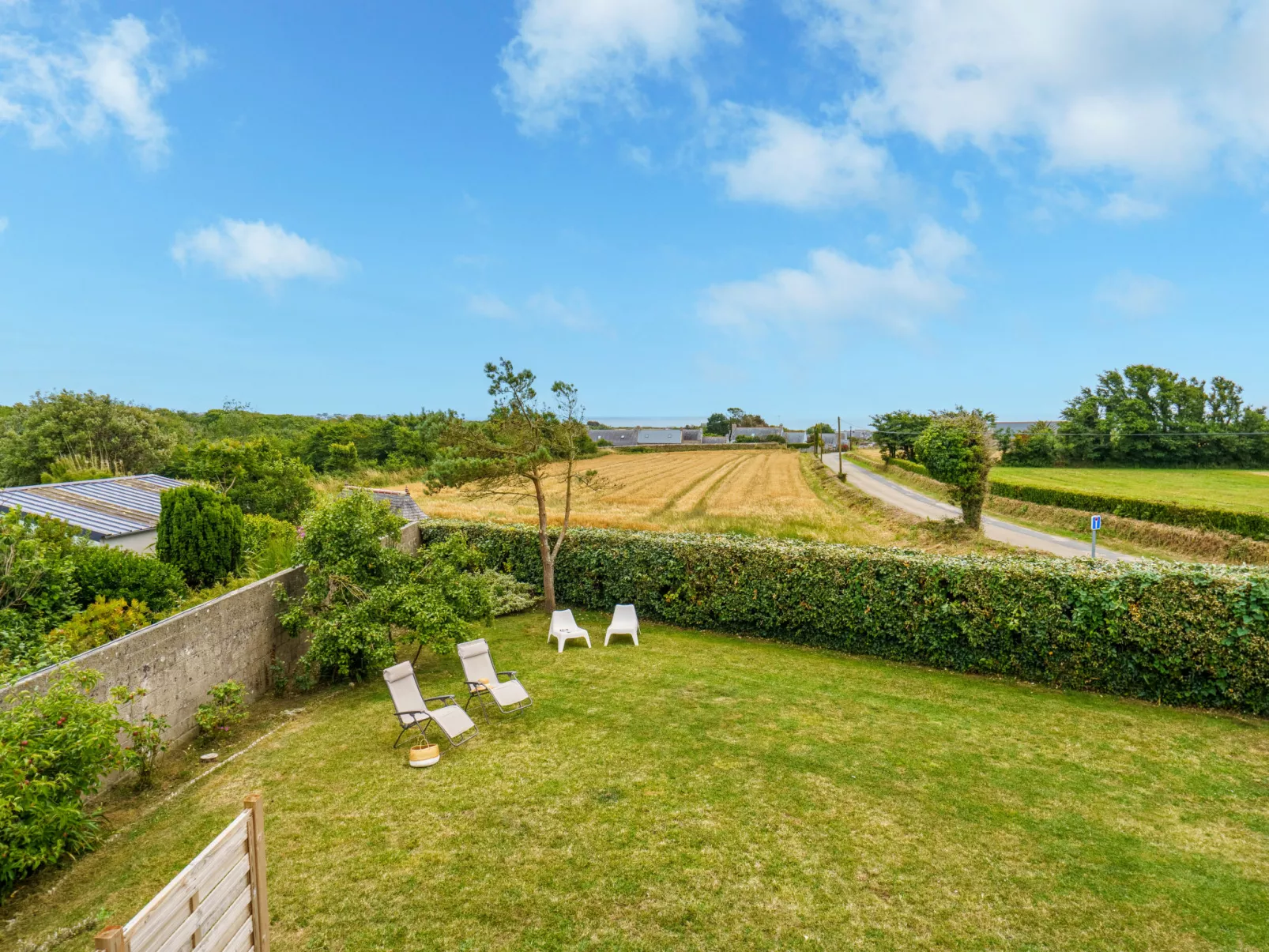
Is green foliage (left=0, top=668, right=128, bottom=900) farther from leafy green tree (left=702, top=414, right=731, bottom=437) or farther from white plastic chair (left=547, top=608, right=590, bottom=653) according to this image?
leafy green tree (left=702, top=414, right=731, bottom=437)

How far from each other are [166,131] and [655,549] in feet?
54.8

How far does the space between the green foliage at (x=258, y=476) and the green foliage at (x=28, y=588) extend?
12.2m

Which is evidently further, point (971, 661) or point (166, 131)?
point (166, 131)

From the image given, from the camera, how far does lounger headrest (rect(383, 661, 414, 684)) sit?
24.9ft

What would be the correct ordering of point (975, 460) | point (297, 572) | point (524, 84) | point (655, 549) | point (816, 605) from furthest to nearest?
1. point (975, 460)
2. point (524, 84)
3. point (655, 549)
4. point (816, 605)
5. point (297, 572)

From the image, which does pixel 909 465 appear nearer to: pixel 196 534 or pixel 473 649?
pixel 473 649

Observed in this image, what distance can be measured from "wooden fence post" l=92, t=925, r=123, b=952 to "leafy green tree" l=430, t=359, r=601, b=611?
36.6ft

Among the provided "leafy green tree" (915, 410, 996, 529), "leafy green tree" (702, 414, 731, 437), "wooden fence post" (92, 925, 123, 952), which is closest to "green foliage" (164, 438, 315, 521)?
"wooden fence post" (92, 925, 123, 952)

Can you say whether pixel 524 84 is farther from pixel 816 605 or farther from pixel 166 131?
pixel 816 605

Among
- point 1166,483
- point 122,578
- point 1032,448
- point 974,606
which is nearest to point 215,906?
point 122,578

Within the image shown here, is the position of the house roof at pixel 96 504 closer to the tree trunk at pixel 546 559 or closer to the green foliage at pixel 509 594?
the green foliage at pixel 509 594

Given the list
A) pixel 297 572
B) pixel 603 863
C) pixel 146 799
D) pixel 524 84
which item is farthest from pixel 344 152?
pixel 603 863

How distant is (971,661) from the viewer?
10.4m

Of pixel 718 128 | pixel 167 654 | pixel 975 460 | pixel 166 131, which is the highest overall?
pixel 718 128
